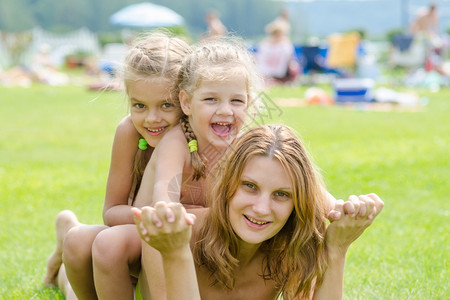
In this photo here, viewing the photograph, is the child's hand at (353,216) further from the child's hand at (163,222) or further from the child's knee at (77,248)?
the child's knee at (77,248)

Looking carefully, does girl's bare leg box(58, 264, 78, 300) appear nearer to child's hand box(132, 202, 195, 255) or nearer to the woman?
the woman

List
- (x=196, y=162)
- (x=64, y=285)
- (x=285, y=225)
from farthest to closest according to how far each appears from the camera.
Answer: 1. (x=64, y=285)
2. (x=196, y=162)
3. (x=285, y=225)

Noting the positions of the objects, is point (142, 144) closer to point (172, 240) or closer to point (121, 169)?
point (121, 169)

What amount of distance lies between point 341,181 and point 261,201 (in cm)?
389

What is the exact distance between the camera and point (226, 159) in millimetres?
2527

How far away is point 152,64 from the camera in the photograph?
3023 millimetres

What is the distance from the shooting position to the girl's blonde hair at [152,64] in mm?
3031

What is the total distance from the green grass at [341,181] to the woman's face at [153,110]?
1.43 ft

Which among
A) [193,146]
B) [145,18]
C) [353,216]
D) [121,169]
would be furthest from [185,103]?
[145,18]

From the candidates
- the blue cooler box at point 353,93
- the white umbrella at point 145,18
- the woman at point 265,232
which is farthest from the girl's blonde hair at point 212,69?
the white umbrella at point 145,18

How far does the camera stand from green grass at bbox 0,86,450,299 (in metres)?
3.64

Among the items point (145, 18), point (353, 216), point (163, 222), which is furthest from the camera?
point (145, 18)

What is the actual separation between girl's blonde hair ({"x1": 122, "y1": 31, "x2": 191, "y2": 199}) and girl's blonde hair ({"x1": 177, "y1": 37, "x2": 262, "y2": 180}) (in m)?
0.06

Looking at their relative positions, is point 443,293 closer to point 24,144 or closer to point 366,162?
point 366,162
